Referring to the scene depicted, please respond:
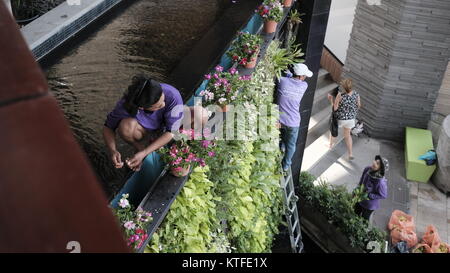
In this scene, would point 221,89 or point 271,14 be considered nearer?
point 221,89

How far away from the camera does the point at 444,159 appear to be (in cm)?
988

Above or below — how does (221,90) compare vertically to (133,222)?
above

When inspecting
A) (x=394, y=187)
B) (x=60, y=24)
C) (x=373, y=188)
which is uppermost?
(x=60, y=24)

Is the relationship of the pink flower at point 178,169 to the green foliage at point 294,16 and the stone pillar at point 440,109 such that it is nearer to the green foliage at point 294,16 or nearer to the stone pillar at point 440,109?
the green foliage at point 294,16

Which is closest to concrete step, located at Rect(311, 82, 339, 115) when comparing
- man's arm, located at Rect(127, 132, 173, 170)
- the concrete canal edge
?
the concrete canal edge

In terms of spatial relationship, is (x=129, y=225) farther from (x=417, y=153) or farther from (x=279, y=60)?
(x=417, y=153)

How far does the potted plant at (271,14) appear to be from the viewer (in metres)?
6.28

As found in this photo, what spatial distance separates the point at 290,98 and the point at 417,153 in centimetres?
472

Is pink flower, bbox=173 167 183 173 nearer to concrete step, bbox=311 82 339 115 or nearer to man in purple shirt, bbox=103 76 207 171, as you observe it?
man in purple shirt, bbox=103 76 207 171

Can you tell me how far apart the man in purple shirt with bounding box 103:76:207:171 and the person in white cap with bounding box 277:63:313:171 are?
3.04 metres

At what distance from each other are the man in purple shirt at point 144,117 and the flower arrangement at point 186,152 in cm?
13

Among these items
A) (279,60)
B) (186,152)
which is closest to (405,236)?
(279,60)

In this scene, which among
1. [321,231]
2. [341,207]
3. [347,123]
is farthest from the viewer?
[347,123]

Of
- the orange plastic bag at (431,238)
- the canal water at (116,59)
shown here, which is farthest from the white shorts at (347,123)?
the canal water at (116,59)
